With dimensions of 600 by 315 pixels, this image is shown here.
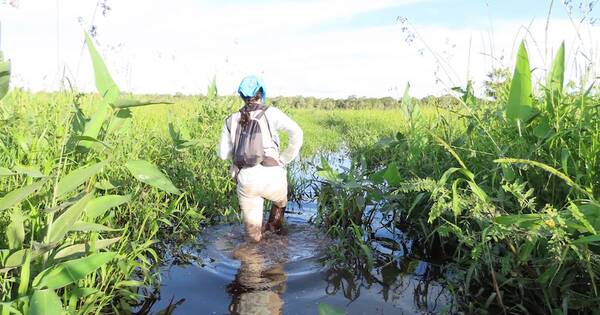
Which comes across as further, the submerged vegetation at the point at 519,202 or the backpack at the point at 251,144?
the backpack at the point at 251,144

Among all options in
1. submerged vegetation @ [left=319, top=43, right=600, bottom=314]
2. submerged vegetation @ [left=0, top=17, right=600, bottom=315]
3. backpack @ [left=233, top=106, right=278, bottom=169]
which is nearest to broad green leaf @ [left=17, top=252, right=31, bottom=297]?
submerged vegetation @ [left=0, top=17, right=600, bottom=315]

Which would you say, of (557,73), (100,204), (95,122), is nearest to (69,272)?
(100,204)

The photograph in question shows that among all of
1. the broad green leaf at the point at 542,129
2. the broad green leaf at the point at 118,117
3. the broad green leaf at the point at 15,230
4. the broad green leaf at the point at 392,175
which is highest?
the broad green leaf at the point at 542,129

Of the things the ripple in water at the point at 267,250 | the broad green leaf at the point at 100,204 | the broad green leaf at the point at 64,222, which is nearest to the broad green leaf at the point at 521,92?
the ripple in water at the point at 267,250

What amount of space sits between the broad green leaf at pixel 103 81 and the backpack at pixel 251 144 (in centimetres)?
113

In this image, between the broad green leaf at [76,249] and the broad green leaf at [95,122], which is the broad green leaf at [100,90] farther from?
the broad green leaf at [76,249]

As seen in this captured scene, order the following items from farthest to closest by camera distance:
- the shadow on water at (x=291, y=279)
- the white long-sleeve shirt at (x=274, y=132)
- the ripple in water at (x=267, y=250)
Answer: the white long-sleeve shirt at (x=274, y=132) → the ripple in water at (x=267, y=250) → the shadow on water at (x=291, y=279)

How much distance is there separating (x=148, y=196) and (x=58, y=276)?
1835mm

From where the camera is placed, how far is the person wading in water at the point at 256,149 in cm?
342

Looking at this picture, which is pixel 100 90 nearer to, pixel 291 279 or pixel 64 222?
pixel 64 222

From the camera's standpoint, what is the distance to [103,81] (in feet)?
8.25

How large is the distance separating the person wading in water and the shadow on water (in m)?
0.36

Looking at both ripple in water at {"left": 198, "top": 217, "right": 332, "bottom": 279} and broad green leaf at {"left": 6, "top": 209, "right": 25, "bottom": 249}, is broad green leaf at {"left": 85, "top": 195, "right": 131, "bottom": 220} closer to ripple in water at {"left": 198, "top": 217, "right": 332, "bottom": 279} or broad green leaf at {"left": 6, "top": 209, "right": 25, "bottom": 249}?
broad green leaf at {"left": 6, "top": 209, "right": 25, "bottom": 249}

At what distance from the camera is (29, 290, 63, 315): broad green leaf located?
1552 millimetres
